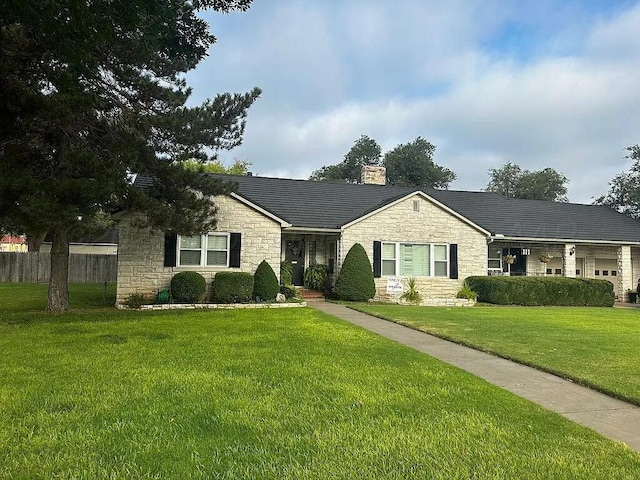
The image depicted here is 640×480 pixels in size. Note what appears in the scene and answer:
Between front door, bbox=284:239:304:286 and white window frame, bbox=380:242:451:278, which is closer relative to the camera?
white window frame, bbox=380:242:451:278

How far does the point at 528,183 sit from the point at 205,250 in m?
41.1

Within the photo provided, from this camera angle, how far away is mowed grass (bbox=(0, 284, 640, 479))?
355 cm

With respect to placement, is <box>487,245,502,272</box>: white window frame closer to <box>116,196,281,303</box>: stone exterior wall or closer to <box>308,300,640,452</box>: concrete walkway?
<box>116,196,281,303</box>: stone exterior wall

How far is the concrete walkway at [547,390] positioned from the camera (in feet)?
15.7

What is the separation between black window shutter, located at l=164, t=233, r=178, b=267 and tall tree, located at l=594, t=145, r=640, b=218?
28.0 m

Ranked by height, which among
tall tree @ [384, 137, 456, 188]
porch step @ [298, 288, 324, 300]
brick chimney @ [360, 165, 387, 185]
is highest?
tall tree @ [384, 137, 456, 188]

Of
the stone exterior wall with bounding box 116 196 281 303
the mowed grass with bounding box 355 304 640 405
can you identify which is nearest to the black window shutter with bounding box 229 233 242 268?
the stone exterior wall with bounding box 116 196 281 303

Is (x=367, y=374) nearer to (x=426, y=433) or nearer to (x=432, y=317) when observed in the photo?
(x=426, y=433)

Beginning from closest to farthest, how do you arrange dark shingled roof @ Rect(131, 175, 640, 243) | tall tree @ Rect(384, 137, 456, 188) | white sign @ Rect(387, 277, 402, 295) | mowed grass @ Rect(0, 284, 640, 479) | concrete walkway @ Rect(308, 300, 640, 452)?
1. mowed grass @ Rect(0, 284, 640, 479)
2. concrete walkway @ Rect(308, 300, 640, 452)
3. white sign @ Rect(387, 277, 402, 295)
4. dark shingled roof @ Rect(131, 175, 640, 243)
5. tall tree @ Rect(384, 137, 456, 188)

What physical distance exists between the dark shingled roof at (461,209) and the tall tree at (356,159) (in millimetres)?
22516

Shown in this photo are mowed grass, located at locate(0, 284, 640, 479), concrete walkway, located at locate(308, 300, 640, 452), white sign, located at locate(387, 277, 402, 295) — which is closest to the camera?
mowed grass, located at locate(0, 284, 640, 479)

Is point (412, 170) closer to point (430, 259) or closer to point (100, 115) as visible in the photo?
point (430, 259)

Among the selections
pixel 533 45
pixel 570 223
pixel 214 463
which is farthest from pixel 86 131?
pixel 570 223

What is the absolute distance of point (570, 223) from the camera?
74.2 ft
